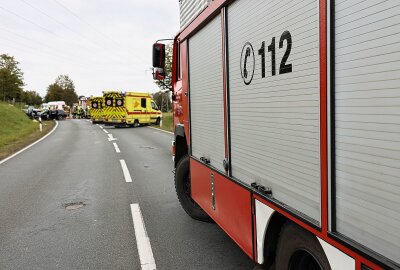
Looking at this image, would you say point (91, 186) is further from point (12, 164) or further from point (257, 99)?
point (257, 99)

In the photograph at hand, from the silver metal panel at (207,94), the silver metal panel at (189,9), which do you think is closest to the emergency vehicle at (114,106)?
the silver metal panel at (189,9)

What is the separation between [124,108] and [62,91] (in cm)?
8326

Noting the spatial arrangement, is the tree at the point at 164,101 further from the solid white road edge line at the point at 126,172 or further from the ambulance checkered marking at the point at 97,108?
the solid white road edge line at the point at 126,172

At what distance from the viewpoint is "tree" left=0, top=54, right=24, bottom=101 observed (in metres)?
63.1

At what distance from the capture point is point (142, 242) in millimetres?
4820

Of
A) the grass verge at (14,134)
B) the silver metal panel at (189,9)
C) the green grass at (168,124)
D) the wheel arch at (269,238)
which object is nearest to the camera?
the wheel arch at (269,238)

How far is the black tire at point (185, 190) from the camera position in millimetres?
5738

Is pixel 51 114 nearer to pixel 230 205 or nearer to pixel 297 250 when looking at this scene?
pixel 230 205

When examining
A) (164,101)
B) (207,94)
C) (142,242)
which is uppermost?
(164,101)

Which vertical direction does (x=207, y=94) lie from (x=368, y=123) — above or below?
above

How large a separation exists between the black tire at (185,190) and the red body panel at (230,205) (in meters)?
0.88

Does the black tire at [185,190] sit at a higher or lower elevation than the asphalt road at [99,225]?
higher

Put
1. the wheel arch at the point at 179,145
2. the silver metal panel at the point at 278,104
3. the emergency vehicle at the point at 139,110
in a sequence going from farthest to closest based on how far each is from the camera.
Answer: the emergency vehicle at the point at 139,110 < the wheel arch at the point at 179,145 < the silver metal panel at the point at 278,104

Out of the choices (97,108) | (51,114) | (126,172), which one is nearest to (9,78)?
(51,114)
